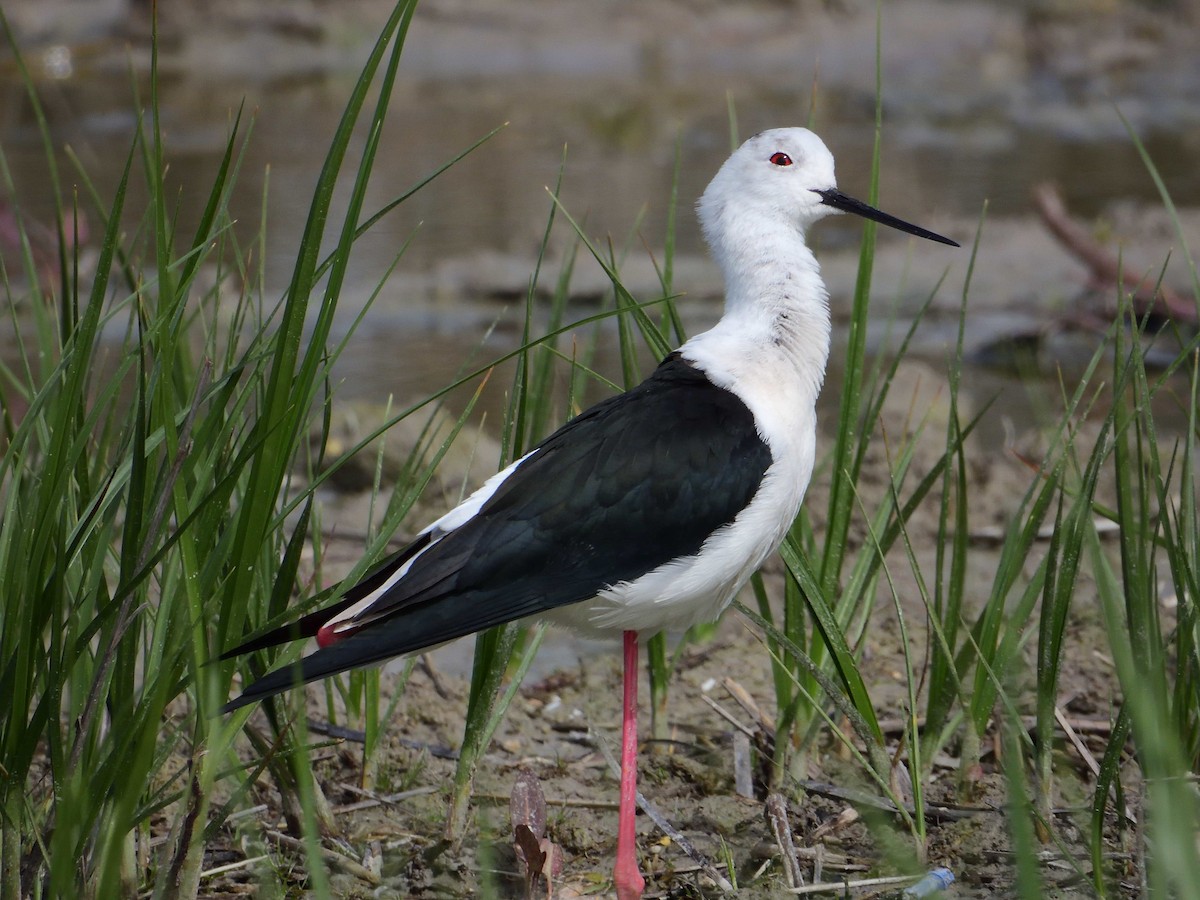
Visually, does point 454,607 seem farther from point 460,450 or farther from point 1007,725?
point 460,450

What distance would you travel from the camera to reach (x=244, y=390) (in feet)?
7.20

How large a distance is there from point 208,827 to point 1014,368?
4666 millimetres

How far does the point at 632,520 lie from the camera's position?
252cm

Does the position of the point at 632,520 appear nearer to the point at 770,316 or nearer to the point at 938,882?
the point at 770,316

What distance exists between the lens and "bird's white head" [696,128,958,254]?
2.90 m

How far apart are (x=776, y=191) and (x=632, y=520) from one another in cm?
79

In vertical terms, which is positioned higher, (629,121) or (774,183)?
(629,121)

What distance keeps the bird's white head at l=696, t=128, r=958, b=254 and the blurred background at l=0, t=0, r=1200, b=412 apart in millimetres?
1431

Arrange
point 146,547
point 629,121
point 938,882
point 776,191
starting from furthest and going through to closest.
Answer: point 629,121, point 776,191, point 938,882, point 146,547

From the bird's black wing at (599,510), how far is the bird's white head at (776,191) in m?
0.46

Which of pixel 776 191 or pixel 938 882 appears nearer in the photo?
pixel 938 882

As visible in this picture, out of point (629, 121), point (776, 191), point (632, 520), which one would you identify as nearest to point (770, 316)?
point (776, 191)

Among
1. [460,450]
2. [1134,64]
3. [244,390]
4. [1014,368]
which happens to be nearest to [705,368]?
[244,390]

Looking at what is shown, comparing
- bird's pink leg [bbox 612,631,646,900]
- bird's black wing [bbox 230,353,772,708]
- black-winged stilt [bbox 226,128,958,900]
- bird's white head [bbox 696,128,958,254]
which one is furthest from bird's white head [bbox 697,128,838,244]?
bird's pink leg [bbox 612,631,646,900]
